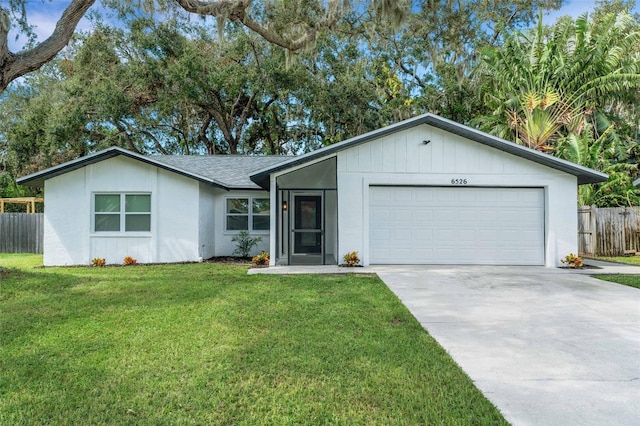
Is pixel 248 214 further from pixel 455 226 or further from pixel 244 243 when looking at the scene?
pixel 455 226

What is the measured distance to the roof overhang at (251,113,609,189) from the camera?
9992 mm

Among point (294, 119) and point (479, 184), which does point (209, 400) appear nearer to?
point (479, 184)

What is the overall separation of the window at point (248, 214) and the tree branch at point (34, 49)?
20.9 feet

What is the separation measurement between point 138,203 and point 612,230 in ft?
50.1

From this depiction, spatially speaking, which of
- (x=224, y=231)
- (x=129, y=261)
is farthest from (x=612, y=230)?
(x=129, y=261)

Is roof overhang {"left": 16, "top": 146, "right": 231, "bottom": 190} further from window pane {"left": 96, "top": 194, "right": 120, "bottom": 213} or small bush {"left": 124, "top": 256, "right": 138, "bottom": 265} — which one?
small bush {"left": 124, "top": 256, "right": 138, "bottom": 265}

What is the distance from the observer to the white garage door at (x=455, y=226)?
35.2ft

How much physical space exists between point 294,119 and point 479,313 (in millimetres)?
18807

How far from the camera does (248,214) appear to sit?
1328 centimetres

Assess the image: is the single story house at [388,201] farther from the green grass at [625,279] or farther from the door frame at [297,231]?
the green grass at [625,279]

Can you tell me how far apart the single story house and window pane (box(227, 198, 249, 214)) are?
5.74ft

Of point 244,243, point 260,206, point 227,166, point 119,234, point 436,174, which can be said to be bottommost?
point 244,243

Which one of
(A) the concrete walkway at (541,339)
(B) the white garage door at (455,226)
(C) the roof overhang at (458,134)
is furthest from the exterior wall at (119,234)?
(A) the concrete walkway at (541,339)

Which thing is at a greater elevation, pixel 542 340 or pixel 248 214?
pixel 248 214
